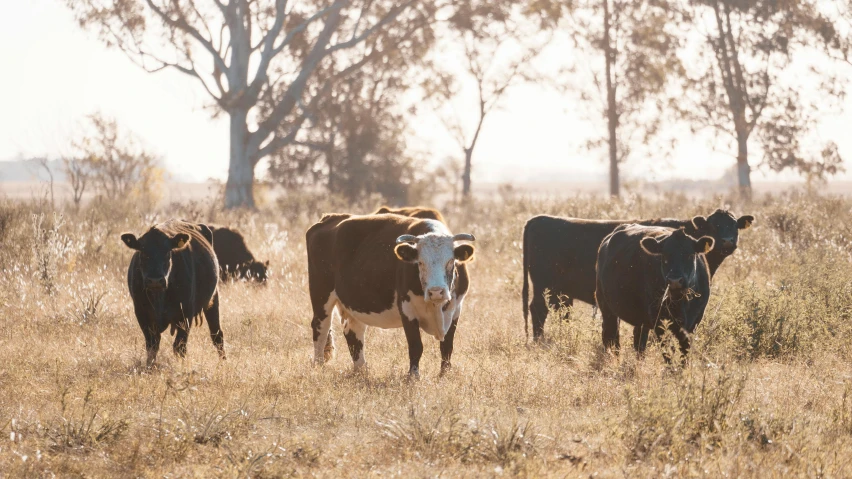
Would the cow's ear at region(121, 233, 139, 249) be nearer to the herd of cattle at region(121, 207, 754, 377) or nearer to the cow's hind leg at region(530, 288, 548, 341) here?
the herd of cattle at region(121, 207, 754, 377)

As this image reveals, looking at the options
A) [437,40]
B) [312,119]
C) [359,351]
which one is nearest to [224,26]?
[312,119]

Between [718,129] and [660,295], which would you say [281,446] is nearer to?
[660,295]

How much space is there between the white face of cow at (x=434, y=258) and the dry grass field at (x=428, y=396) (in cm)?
75

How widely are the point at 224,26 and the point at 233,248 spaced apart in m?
17.3

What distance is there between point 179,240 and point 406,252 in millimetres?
2275

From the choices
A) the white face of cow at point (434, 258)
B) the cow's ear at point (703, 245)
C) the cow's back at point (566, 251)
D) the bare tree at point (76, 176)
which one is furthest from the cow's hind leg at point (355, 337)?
Result: the bare tree at point (76, 176)

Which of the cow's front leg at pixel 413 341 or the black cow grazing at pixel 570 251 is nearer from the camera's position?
the cow's front leg at pixel 413 341

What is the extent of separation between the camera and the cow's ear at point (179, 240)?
8797 mm

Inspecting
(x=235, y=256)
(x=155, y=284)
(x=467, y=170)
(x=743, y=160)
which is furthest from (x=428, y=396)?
(x=467, y=170)

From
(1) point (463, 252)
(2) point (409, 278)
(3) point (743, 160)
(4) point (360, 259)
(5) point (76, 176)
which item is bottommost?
(2) point (409, 278)

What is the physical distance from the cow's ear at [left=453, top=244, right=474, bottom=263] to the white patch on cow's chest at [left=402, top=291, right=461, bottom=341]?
0.42 metres

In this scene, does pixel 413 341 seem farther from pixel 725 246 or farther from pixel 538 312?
pixel 725 246

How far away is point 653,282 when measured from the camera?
8266mm

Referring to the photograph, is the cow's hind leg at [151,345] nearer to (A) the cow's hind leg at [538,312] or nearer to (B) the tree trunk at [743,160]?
(A) the cow's hind leg at [538,312]
